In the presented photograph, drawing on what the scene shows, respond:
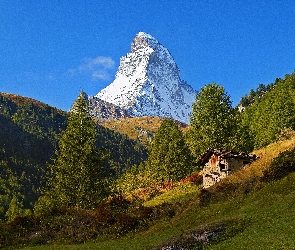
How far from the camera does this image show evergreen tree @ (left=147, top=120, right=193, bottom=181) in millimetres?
74750

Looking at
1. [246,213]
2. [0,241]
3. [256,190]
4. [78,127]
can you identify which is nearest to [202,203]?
[256,190]

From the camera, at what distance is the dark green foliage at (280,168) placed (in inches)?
1437

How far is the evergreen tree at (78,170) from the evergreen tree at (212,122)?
18.7m

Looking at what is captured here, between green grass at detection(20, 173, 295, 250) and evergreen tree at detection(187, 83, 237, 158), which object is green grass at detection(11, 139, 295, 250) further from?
evergreen tree at detection(187, 83, 237, 158)

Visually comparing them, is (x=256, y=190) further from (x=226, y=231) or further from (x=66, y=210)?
(x=66, y=210)

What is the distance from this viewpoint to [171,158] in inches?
2972

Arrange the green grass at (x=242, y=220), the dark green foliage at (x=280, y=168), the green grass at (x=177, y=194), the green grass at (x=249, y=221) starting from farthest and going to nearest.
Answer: the green grass at (x=177, y=194) < the dark green foliage at (x=280, y=168) < the green grass at (x=242, y=220) < the green grass at (x=249, y=221)

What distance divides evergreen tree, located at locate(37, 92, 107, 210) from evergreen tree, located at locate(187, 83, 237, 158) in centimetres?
1869

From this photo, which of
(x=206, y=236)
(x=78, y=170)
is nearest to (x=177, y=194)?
(x=78, y=170)

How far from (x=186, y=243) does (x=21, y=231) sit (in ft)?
81.9

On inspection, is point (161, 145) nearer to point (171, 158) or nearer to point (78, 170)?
point (171, 158)

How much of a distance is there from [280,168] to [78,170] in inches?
958

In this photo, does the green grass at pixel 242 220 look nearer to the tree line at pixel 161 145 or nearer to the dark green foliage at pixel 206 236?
the dark green foliage at pixel 206 236

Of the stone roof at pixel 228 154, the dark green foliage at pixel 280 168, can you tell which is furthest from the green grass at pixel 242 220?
the stone roof at pixel 228 154
